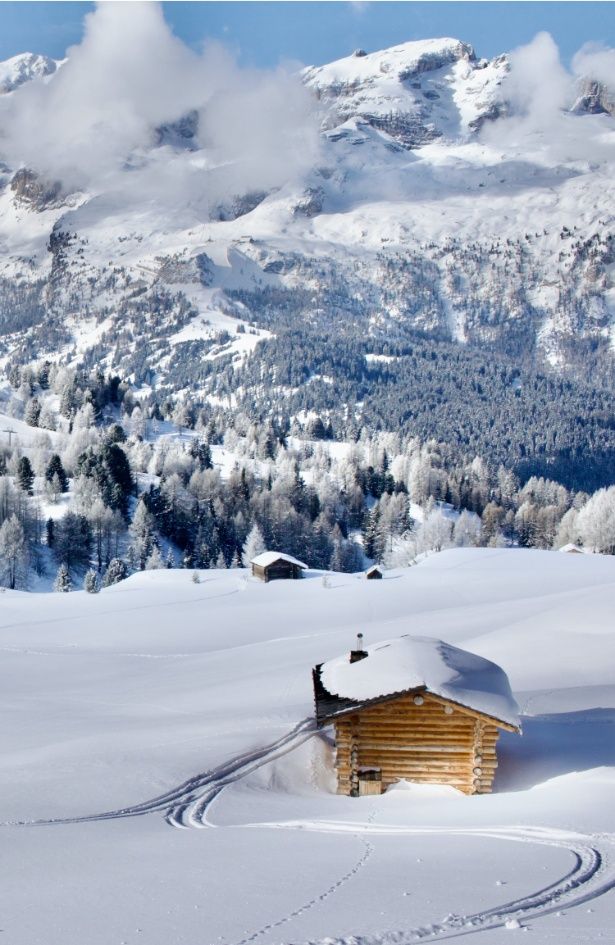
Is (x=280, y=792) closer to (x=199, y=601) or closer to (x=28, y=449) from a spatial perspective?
(x=199, y=601)

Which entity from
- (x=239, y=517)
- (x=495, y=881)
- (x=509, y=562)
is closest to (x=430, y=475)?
(x=239, y=517)

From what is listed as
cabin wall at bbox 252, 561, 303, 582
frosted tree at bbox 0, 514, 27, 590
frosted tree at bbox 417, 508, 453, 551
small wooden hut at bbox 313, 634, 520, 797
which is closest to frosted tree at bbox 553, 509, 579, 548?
frosted tree at bbox 417, 508, 453, 551

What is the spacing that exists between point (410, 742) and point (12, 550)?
91.3m

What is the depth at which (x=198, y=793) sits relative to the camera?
75.3 feet

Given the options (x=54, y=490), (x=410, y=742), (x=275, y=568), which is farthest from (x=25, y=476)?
(x=410, y=742)

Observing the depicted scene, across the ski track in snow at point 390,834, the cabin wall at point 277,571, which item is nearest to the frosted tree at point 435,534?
the cabin wall at point 277,571

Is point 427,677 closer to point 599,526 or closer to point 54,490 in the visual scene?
point 54,490

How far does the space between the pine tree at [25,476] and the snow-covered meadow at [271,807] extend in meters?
75.7

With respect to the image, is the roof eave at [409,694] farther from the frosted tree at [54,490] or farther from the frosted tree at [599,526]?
the frosted tree at [599,526]

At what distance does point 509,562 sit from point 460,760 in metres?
71.6

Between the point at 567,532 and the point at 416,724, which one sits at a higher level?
the point at 416,724

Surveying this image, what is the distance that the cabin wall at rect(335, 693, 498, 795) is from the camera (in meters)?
25.0

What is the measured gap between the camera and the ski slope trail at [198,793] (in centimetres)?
1991

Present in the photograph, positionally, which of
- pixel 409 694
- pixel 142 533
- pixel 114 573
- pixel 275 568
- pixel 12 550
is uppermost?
pixel 409 694
